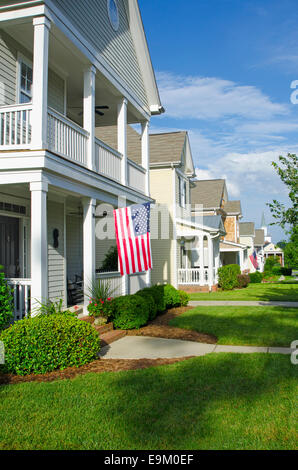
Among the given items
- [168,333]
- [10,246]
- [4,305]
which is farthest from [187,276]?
[4,305]

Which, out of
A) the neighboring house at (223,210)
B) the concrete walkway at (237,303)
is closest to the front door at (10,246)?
the concrete walkway at (237,303)

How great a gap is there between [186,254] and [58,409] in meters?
19.6

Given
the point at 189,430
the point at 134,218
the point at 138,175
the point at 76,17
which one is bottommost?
the point at 189,430

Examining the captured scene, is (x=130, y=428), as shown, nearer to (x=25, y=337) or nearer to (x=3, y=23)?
(x=25, y=337)

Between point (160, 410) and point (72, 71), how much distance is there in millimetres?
9021

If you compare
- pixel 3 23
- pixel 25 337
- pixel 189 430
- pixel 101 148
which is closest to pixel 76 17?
pixel 3 23

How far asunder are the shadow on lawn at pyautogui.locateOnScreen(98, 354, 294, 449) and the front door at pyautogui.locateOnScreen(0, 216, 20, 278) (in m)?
5.17

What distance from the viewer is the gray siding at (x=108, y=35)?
31.6 feet

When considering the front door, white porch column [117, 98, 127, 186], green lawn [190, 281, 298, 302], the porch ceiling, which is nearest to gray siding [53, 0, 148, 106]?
the porch ceiling

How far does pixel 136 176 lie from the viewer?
45.9ft

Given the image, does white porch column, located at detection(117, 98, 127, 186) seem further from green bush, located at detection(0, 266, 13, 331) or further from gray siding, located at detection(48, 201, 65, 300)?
green bush, located at detection(0, 266, 13, 331)

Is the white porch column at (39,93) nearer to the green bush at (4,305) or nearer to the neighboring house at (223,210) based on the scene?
the green bush at (4,305)

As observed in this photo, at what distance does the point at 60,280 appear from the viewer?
1138 cm

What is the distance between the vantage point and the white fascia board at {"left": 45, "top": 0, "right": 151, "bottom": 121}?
8344 millimetres
